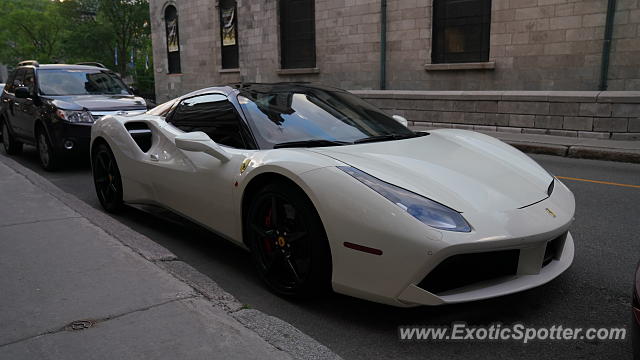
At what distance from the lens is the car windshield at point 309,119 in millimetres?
3742

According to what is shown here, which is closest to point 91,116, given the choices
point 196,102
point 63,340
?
point 196,102

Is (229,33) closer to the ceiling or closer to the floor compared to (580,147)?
closer to the ceiling

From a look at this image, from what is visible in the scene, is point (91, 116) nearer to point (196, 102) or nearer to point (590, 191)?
point (196, 102)

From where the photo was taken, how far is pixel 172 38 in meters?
27.4

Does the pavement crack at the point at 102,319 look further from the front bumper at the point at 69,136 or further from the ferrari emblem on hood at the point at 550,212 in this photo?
the front bumper at the point at 69,136

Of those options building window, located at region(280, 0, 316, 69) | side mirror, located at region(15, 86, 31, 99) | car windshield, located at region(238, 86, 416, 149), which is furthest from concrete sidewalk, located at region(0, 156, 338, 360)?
building window, located at region(280, 0, 316, 69)

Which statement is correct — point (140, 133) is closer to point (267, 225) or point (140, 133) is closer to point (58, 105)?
point (267, 225)

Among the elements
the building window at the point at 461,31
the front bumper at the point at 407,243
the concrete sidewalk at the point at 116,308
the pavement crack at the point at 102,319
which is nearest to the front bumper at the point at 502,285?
the front bumper at the point at 407,243

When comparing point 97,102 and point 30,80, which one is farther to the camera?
point 30,80

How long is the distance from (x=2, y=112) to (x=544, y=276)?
10.8 metres

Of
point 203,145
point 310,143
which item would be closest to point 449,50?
point 310,143

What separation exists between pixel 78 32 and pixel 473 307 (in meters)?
47.0

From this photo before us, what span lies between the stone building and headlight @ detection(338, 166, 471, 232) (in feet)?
33.1

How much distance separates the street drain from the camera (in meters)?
2.72
